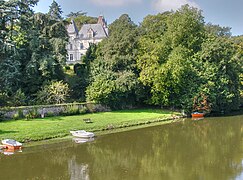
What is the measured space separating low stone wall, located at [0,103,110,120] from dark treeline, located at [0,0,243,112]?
1667mm

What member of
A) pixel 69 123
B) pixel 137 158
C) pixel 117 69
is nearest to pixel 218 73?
pixel 117 69

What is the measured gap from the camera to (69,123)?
1281 inches

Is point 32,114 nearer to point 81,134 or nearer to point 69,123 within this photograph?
point 69,123

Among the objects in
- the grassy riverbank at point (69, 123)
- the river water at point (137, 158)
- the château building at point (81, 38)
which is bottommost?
the river water at point (137, 158)

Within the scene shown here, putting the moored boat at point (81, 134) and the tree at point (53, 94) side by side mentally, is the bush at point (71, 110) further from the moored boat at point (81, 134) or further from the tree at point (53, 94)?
the moored boat at point (81, 134)

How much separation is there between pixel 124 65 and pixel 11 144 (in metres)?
24.2

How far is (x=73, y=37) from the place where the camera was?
243ft

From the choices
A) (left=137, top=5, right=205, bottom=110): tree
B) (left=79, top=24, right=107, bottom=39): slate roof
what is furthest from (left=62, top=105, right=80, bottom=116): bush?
(left=79, top=24, right=107, bottom=39): slate roof

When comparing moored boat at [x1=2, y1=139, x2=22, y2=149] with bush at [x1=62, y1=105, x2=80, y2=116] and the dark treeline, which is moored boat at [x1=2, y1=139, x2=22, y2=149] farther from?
bush at [x1=62, y1=105, x2=80, y2=116]

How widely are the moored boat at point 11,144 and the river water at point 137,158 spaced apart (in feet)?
2.05

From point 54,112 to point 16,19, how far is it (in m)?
13.6

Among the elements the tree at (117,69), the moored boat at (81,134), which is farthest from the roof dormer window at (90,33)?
the moored boat at (81,134)

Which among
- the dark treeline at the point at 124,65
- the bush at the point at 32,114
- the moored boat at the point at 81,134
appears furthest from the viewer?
the dark treeline at the point at 124,65

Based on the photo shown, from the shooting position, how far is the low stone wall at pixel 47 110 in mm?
32094
